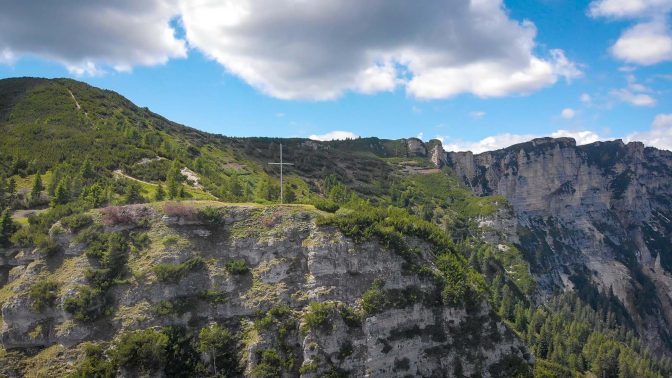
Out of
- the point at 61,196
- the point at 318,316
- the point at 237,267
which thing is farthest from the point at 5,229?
the point at 318,316

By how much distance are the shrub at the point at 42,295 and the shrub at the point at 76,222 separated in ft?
25.3

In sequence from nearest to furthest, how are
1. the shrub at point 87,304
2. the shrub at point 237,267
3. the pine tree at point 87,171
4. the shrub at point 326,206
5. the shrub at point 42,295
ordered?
1. the shrub at point 42,295
2. the shrub at point 87,304
3. the shrub at point 237,267
4. the shrub at point 326,206
5. the pine tree at point 87,171

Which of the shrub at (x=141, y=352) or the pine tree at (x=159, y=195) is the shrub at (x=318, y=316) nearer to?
the shrub at (x=141, y=352)

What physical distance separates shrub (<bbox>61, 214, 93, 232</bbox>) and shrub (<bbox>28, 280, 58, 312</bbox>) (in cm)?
771

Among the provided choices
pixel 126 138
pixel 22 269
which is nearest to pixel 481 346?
pixel 22 269

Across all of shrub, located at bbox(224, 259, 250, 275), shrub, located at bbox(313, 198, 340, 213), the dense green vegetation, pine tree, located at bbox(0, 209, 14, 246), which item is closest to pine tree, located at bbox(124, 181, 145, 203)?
the dense green vegetation

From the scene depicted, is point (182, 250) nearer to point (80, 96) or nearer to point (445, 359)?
point (445, 359)

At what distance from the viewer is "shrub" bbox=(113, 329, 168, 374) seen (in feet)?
157

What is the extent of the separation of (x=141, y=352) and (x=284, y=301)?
52.7ft

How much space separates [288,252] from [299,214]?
605 centimetres

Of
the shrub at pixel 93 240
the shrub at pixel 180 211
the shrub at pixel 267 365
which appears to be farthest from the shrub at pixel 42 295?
the shrub at pixel 267 365

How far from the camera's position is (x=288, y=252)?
2324 inches

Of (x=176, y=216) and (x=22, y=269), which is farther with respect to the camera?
(x=176, y=216)

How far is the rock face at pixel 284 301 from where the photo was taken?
5157 cm
